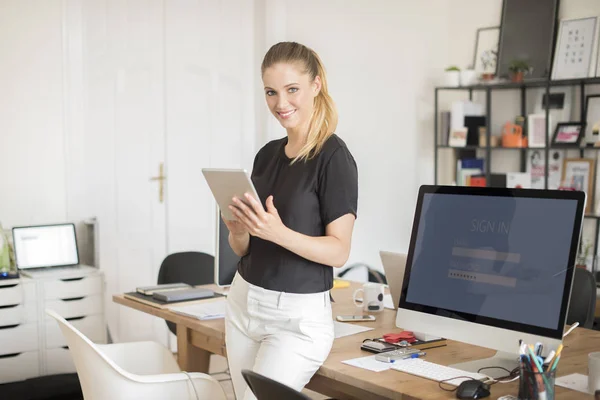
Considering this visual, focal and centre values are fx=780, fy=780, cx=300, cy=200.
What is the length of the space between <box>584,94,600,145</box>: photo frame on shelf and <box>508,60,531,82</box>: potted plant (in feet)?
1.44

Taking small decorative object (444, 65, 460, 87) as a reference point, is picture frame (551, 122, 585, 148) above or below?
below

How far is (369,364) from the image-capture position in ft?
7.04

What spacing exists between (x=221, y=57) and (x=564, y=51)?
89.2 inches

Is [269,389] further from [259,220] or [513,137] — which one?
[513,137]

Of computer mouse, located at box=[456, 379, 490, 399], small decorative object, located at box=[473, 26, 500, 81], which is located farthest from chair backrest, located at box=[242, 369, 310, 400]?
small decorative object, located at box=[473, 26, 500, 81]

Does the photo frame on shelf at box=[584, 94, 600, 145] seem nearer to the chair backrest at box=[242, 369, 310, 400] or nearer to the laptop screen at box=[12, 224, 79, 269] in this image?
the laptop screen at box=[12, 224, 79, 269]

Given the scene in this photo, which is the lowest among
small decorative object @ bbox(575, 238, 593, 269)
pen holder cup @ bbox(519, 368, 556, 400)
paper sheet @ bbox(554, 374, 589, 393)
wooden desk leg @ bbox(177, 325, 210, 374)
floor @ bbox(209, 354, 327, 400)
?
floor @ bbox(209, 354, 327, 400)

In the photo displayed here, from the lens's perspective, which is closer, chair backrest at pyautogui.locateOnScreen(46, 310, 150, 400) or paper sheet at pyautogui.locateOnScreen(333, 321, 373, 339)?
chair backrest at pyautogui.locateOnScreen(46, 310, 150, 400)

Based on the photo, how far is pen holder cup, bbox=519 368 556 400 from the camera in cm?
171

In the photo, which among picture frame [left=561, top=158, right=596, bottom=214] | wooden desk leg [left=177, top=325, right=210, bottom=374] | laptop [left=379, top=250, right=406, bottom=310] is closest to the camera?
laptop [left=379, top=250, right=406, bottom=310]

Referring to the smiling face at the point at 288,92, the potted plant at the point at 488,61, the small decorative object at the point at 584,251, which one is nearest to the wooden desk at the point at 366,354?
the smiling face at the point at 288,92

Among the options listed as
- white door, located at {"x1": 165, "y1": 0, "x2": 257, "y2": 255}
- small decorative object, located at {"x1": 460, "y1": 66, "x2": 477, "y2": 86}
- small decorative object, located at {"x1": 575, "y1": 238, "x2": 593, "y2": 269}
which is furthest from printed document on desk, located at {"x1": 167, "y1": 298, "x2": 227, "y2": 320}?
small decorative object, located at {"x1": 460, "y1": 66, "x2": 477, "y2": 86}

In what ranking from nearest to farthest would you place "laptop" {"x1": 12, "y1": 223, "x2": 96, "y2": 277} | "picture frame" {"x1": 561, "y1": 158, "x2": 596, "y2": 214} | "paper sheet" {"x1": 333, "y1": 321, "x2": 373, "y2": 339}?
"paper sheet" {"x1": 333, "y1": 321, "x2": 373, "y2": 339} < "laptop" {"x1": 12, "y1": 223, "x2": 96, "y2": 277} < "picture frame" {"x1": 561, "y1": 158, "x2": 596, "y2": 214}

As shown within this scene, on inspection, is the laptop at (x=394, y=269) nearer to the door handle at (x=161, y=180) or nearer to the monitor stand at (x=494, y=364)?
the monitor stand at (x=494, y=364)
